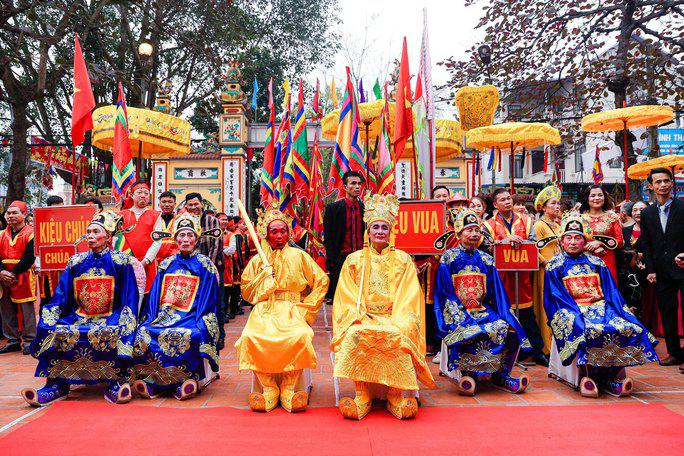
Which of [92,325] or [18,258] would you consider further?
[18,258]

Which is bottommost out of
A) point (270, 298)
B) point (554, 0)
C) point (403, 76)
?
point (270, 298)

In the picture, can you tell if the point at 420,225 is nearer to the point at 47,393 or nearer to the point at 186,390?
the point at 186,390

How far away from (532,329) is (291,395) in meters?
2.90

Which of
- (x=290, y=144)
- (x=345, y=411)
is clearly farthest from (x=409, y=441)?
(x=290, y=144)

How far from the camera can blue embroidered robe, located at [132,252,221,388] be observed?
424cm

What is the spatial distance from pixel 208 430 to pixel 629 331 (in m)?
3.28

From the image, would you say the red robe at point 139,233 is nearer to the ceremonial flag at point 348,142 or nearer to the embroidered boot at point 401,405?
the ceremonial flag at point 348,142

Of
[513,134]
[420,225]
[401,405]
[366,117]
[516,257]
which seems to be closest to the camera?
[401,405]

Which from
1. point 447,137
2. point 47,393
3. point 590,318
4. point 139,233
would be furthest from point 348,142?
point 447,137

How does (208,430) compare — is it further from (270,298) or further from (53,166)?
(53,166)

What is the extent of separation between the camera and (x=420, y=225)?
16.6ft

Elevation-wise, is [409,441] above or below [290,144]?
below

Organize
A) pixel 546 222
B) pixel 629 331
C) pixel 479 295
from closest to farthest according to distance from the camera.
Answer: pixel 629 331, pixel 479 295, pixel 546 222

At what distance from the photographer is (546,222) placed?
5.86 meters
